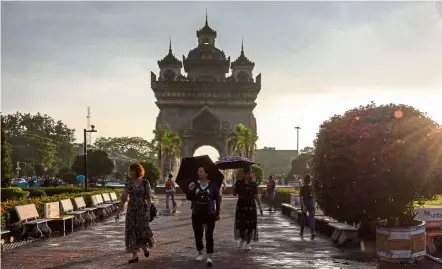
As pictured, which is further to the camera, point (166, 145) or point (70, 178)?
point (166, 145)

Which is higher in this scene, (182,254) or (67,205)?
(67,205)

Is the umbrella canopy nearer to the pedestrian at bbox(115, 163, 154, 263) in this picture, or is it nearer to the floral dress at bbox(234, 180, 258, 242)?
the floral dress at bbox(234, 180, 258, 242)

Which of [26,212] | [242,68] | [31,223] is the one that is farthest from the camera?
[242,68]

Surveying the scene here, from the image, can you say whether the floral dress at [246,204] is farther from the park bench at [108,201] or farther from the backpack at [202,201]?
the park bench at [108,201]

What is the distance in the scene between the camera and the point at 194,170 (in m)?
13.3

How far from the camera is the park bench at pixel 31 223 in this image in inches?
615

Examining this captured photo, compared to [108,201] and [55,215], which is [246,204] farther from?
[108,201]

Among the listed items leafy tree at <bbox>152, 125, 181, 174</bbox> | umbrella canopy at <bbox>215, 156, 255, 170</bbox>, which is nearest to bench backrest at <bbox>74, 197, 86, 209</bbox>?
umbrella canopy at <bbox>215, 156, 255, 170</bbox>

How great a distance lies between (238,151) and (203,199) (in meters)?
71.9

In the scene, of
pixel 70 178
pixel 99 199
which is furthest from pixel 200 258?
pixel 70 178

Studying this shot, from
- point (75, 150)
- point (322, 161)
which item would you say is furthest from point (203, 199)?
point (75, 150)

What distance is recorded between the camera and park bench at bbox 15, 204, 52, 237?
15.6 metres

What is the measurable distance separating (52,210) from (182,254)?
7122 millimetres

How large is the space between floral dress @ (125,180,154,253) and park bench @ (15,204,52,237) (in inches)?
218
